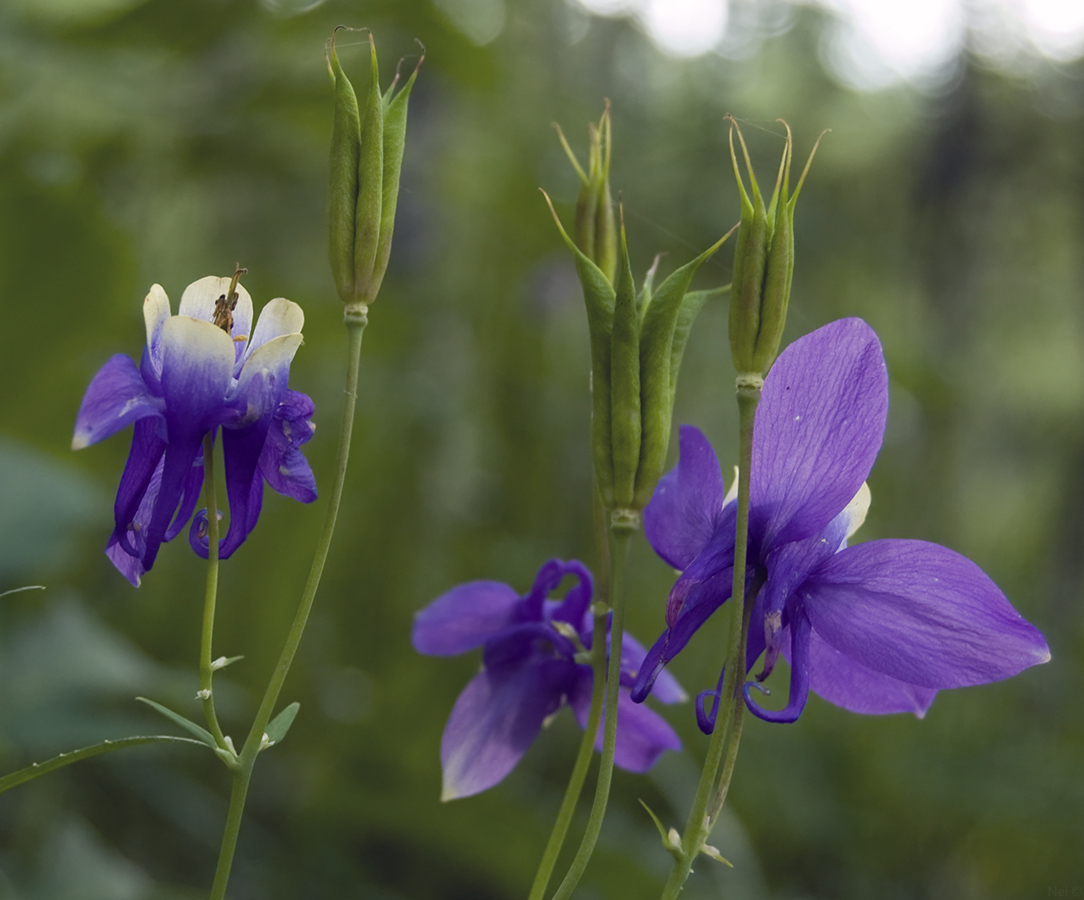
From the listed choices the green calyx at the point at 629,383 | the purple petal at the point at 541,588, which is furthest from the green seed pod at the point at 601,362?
the purple petal at the point at 541,588

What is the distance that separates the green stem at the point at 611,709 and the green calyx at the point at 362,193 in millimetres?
117

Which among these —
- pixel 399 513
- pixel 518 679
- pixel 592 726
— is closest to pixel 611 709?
pixel 592 726

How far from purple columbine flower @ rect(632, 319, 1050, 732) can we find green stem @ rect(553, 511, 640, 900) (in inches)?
0.7

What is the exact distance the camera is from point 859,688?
401 mm

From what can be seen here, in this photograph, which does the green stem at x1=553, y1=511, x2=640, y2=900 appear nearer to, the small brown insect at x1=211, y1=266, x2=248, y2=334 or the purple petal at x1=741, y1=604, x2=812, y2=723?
the purple petal at x1=741, y1=604, x2=812, y2=723

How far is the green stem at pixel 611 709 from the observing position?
314 mm

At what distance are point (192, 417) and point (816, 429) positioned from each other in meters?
0.21

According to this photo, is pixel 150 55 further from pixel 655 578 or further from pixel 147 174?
pixel 655 578

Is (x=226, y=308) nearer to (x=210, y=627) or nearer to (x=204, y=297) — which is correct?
(x=204, y=297)

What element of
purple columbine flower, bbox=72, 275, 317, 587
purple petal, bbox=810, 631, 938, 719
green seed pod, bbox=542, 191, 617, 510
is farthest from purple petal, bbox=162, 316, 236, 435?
purple petal, bbox=810, 631, 938, 719

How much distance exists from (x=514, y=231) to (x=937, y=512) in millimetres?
1355

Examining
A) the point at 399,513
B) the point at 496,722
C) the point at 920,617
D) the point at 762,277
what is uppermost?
the point at 762,277

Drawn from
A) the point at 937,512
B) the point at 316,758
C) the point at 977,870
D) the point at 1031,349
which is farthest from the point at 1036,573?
the point at 1031,349

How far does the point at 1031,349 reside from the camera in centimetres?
564
